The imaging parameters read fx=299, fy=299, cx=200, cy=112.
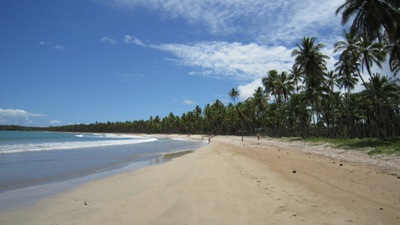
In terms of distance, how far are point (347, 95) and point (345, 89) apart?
6227 mm

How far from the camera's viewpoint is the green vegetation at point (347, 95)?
2546 centimetres

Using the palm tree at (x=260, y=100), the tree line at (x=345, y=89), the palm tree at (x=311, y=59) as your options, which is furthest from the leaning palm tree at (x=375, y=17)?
the palm tree at (x=260, y=100)

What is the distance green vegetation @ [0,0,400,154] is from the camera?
1003 inches

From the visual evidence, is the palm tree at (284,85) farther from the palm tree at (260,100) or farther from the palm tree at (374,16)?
the palm tree at (374,16)

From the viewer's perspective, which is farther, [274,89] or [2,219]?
[274,89]

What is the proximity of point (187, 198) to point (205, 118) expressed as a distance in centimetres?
11058

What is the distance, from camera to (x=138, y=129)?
183 m

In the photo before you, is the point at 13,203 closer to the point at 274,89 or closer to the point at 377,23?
the point at 377,23

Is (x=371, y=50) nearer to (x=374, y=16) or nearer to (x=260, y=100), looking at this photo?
(x=374, y=16)

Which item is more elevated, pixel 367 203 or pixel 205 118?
pixel 205 118

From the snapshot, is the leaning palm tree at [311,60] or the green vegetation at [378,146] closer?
the green vegetation at [378,146]

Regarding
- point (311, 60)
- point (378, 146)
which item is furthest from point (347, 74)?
point (378, 146)

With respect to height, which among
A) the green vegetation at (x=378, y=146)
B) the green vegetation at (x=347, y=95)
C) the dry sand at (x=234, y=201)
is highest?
the green vegetation at (x=347, y=95)

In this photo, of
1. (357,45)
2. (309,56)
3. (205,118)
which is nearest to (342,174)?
(357,45)
